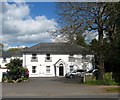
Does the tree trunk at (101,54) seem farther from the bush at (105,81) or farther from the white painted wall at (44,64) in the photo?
the white painted wall at (44,64)

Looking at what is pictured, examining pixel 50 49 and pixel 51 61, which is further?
pixel 50 49

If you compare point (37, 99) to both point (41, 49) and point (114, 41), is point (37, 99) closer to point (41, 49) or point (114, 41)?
point (114, 41)

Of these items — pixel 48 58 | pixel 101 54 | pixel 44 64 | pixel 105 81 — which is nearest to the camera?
pixel 105 81

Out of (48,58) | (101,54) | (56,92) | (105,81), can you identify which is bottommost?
(56,92)

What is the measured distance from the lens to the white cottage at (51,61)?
227 feet

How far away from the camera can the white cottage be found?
69.1 metres

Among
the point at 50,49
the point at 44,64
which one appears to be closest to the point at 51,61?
the point at 44,64

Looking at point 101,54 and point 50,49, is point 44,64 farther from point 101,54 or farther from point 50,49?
point 101,54

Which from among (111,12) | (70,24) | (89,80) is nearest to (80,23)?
(70,24)

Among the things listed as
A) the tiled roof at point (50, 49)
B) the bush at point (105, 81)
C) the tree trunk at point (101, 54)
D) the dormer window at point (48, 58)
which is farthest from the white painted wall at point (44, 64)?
the tree trunk at point (101, 54)

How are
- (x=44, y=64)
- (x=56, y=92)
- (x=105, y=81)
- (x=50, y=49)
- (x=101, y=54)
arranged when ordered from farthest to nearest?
(x=50, y=49) < (x=44, y=64) < (x=101, y=54) < (x=105, y=81) < (x=56, y=92)

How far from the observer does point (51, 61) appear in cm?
7000

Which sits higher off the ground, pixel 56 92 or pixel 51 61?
pixel 51 61

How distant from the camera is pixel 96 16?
37.3 metres
